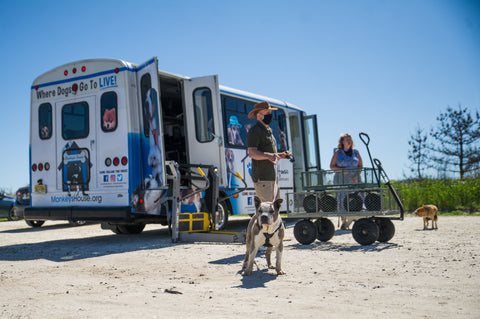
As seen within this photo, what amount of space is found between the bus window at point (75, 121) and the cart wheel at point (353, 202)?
4.67 m

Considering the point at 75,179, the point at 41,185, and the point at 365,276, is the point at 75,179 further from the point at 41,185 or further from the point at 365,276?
the point at 365,276

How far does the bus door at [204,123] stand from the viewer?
348 inches

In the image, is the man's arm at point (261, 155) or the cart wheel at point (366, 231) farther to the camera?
the cart wheel at point (366, 231)

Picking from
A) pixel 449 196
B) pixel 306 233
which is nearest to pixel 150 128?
pixel 306 233

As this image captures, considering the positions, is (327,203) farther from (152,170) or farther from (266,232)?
(152,170)

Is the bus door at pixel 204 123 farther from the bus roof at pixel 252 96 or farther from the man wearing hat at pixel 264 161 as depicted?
the man wearing hat at pixel 264 161

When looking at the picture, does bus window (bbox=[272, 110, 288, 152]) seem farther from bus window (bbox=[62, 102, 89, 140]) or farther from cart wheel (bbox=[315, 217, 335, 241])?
bus window (bbox=[62, 102, 89, 140])

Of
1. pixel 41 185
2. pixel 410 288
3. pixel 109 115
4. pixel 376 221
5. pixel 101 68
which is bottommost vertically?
pixel 410 288

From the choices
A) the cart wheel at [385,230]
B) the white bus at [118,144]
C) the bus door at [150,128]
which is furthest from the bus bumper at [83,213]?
the cart wheel at [385,230]

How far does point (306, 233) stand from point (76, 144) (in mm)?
4366

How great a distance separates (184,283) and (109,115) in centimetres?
453

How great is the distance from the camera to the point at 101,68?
8.56 meters

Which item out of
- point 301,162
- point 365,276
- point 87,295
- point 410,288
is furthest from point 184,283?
point 301,162

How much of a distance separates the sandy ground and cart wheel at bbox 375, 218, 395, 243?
0.19 m
